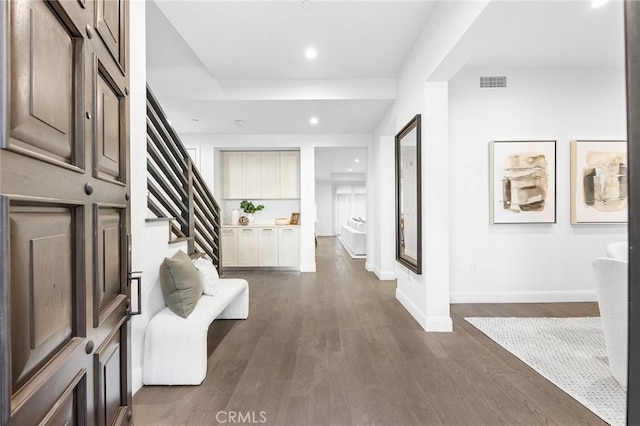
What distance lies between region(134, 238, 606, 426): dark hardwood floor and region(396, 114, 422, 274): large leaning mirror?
0.69 m

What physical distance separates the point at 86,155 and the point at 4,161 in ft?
1.09

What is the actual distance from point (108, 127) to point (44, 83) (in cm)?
38

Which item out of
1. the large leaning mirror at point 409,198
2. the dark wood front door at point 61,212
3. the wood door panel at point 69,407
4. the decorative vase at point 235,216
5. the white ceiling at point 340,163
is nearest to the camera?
A: the dark wood front door at point 61,212

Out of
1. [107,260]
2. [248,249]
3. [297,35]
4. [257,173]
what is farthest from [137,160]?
[257,173]

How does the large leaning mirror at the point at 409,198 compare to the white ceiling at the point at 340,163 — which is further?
the white ceiling at the point at 340,163

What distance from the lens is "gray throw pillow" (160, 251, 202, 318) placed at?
2037mm

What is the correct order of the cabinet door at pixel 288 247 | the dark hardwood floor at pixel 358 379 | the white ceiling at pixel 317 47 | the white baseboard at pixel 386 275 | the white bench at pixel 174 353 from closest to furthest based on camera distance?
the dark hardwood floor at pixel 358 379 < the white bench at pixel 174 353 < the white ceiling at pixel 317 47 < the white baseboard at pixel 386 275 < the cabinet door at pixel 288 247

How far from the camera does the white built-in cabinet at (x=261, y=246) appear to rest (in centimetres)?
570

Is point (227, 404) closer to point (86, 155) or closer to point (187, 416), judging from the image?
point (187, 416)

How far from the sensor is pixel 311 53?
3.15 metres

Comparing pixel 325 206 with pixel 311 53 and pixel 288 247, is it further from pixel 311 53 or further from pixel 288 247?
pixel 311 53

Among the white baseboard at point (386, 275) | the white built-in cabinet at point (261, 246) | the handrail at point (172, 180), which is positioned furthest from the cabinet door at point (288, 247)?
the handrail at point (172, 180)

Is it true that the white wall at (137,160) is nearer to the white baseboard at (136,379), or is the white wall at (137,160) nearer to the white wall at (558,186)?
the white baseboard at (136,379)

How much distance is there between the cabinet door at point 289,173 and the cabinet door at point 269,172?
0.08 m
